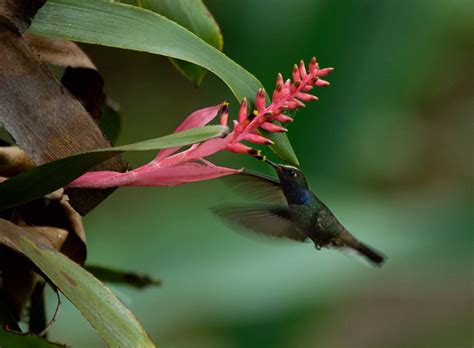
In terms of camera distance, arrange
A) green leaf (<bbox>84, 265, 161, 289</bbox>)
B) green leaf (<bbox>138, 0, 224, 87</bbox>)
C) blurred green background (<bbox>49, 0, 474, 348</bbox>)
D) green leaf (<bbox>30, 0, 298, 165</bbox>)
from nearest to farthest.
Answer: green leaf (<bbox>30, 0, 298, 165</bbox>) < green leaf (<bbox>138, 0, 224, 87</bbox>) < green leaf (<bbox>84, 265, 161, 289</bbox>) < blurred green background (<bbox>49, 0, 474, 348</bbox>)

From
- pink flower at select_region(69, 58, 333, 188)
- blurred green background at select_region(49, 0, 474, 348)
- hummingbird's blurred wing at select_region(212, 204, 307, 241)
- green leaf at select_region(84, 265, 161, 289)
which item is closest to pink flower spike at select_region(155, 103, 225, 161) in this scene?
pink flower at select_region(69, 58, 333, 188)

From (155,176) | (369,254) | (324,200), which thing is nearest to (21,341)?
(155,176)

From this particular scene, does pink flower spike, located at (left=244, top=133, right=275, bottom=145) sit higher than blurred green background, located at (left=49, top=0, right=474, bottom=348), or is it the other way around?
pink flower spike, located at (left=244, top=133, right=275, bottom=145)

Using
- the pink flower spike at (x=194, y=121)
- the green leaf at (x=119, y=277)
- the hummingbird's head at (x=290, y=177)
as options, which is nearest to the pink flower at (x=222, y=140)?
the pink flower spike at (x=194, y=121)

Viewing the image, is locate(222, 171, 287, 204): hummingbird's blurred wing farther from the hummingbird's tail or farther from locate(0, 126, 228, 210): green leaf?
locate(0, 126, 228, 210): green leaf

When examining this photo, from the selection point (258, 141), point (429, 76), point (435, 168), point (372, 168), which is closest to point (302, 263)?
point (372, 168)

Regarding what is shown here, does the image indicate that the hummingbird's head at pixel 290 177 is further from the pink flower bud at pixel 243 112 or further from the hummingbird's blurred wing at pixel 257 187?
the pink flower bud at pixel 243 112

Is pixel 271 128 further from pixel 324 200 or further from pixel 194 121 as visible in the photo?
pixel 324 200
